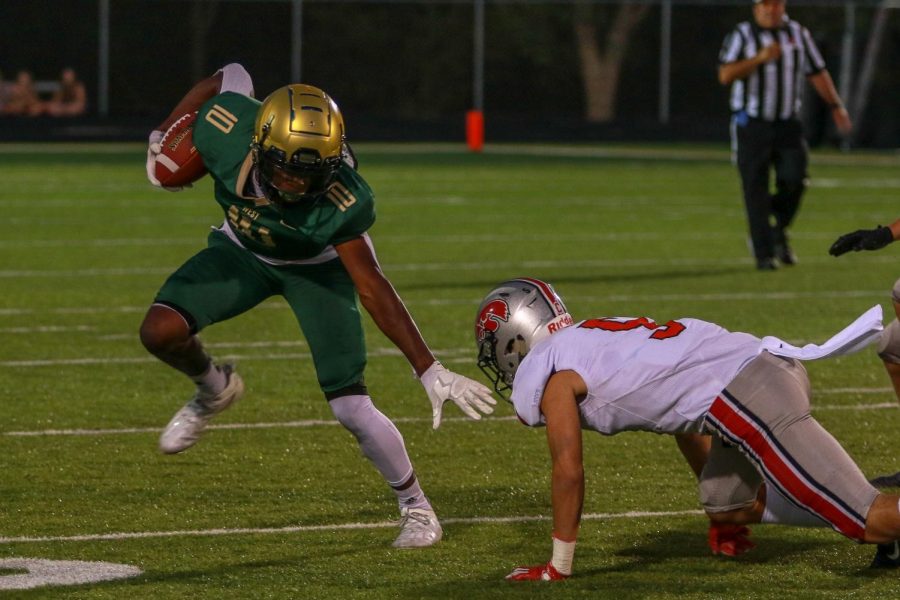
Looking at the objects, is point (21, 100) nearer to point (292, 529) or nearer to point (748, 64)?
point (748, 64)

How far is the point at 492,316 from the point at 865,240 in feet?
4.32

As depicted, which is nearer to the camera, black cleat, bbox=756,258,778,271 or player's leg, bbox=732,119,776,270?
player's leg, bbox=732,119,776,270

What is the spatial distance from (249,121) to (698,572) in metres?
1.87

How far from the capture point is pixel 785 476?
432 cm

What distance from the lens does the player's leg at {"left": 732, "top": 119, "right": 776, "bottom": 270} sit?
1147 centimetres

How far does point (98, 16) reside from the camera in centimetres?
2745

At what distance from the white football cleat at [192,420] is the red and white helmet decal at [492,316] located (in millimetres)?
1234

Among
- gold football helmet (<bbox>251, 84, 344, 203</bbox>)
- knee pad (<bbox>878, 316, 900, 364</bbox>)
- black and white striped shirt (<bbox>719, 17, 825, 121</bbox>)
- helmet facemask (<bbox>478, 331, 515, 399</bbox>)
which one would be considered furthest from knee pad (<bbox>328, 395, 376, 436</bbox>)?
→ black and white striped shirt (<bbox>719, 17, 825, 121</bbox>)

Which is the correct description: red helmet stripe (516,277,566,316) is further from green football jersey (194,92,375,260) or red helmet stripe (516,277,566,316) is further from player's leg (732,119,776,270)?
player's leg (732,119,776,270)

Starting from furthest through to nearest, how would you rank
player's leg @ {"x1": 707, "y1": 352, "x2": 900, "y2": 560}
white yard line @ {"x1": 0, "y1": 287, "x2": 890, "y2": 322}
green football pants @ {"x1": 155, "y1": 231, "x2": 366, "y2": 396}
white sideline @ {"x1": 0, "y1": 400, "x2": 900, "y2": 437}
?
white yard line @ {"x1": 0, "y1": 287, "x2": 890, "y2": 322}, white sideline @ {"x1": 0, "y1": 400, "x2": 900, "y2": 437}, green football pants @ {"x1": 155, "y1": 231, "x2": 366, "y2": 396}, player's leg @ {"x1": 707, "y1": 352, "x2": 900, "y2": 560}

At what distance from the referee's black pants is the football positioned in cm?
663

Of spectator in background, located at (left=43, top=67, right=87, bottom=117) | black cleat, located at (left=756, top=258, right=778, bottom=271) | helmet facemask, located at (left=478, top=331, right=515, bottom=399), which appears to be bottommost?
spectator in background, located at (left=43, top=67, right=87, bottom=117)

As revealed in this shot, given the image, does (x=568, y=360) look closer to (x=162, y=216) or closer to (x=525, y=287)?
(x=525, y=287)

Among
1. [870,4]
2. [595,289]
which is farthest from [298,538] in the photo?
[870,4]
